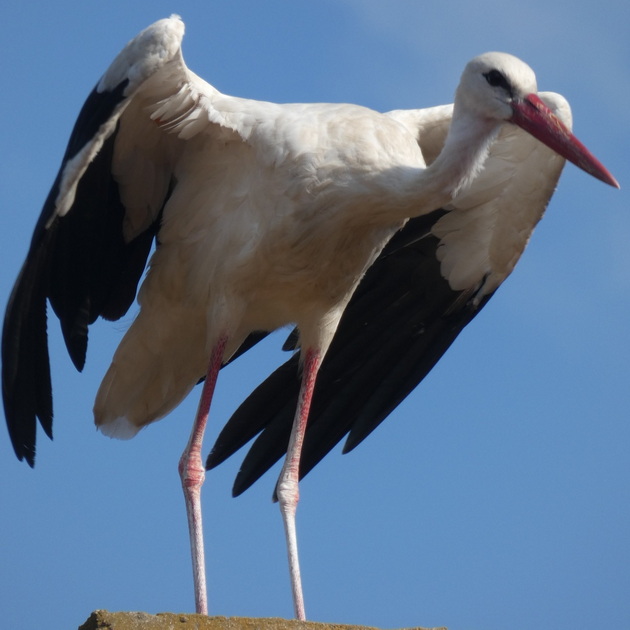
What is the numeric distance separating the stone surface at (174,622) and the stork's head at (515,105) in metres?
2.61

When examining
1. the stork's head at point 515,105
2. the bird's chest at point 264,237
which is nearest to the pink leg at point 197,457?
the bird's chest at point 264,237

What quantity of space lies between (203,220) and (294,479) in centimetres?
149

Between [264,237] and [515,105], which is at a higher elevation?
[515,105]

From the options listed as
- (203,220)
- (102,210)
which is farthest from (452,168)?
(102,210)

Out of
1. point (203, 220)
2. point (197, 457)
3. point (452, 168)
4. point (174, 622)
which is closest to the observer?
point (174, 622)

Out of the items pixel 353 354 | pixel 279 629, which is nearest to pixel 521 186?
pixel 353 354

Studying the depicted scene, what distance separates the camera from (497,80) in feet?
21.2

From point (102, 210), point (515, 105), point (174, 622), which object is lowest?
point (174, 622)

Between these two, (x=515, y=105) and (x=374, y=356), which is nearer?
(x=515, y=105)

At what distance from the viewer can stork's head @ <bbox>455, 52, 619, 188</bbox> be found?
6445 millimetres

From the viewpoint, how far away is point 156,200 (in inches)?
297

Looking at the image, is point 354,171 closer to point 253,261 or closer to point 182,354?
point 253,261

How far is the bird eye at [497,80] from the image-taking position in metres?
6.45

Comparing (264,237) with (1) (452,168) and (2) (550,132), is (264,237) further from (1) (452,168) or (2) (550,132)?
(2) (550,132)
